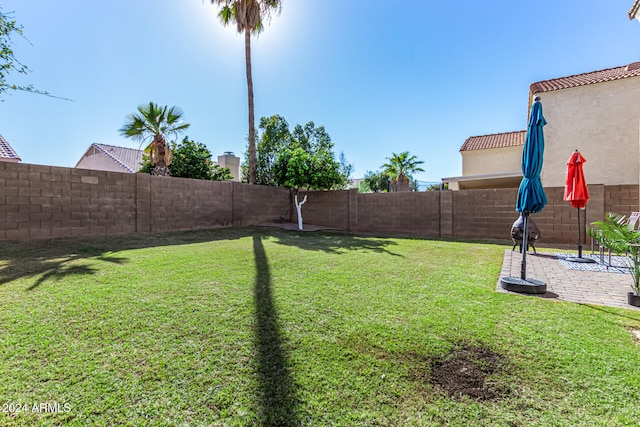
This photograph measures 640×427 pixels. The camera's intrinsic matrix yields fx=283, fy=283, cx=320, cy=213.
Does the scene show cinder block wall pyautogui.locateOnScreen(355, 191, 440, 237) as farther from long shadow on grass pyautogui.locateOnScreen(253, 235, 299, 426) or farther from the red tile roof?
the red tile roof

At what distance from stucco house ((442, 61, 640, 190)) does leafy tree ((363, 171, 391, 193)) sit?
20.0m

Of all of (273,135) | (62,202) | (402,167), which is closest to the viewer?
(62,202)

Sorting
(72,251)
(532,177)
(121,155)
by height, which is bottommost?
(72,251)

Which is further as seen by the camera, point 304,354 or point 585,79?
point 585,79

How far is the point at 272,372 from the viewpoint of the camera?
203cm

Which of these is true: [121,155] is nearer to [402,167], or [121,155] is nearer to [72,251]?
[72,251]

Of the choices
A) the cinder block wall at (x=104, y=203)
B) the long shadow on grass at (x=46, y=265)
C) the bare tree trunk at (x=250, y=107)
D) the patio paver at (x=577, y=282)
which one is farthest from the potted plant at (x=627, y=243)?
the bare tree trunk at (x=250, y=107)

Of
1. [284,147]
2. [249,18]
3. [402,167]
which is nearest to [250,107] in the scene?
[284,147]

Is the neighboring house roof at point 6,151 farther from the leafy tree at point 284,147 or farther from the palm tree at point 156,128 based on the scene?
the leafy tree at point 284,147

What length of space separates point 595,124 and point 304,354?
16.0 m

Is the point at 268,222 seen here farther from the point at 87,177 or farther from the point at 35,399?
the point at 35,399

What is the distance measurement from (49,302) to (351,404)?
3616mm

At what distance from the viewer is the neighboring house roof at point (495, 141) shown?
60.1ft

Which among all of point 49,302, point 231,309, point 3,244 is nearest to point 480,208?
point 231,309
